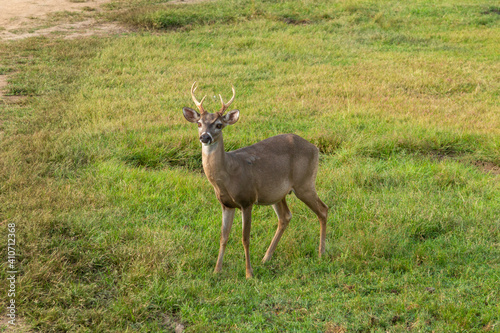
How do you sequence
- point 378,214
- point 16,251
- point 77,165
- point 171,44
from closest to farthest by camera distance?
1. point 16,251
2. point 378,214
3. point 77,165
4. point 171,44

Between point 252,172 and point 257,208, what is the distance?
59.0 inches

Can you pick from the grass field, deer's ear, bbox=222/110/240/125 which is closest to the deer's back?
deer's ear, bbox=222/110/240/125

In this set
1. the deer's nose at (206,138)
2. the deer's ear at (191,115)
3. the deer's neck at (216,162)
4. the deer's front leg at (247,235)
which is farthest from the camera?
the deer's ear at (191,115)

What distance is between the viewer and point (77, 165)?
7254mm

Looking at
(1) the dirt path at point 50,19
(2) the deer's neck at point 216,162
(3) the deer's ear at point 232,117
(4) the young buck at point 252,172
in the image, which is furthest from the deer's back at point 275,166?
(1) the dirt path at point 50,19

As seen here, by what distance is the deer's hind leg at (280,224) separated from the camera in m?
5.41

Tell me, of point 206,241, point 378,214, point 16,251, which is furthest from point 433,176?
point 16,251

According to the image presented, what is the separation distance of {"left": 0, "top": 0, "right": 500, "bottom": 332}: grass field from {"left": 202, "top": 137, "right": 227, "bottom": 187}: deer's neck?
80 centimetres

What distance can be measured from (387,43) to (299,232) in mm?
10751

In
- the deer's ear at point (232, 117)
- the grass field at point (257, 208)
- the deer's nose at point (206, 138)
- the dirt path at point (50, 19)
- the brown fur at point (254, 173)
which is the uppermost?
the dirt path at point (50, 19)

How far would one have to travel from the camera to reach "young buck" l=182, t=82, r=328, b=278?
489cm

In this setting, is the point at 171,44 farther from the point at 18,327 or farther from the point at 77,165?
the point at 18,327

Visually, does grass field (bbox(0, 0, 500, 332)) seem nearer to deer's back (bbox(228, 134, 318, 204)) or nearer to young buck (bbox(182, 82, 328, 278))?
young buck (bbox(182, 82, 328, 278))

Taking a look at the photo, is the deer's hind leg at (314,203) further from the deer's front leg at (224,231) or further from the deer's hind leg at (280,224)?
the deer's front leg at (224,231)
